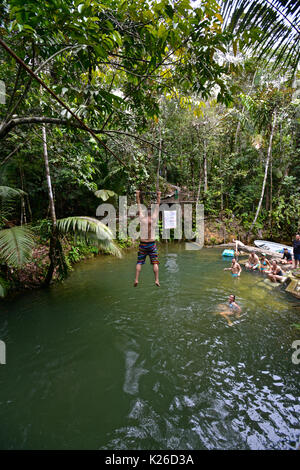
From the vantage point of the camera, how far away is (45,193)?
1084cm

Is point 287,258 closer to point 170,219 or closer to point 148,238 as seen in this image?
point 170,219

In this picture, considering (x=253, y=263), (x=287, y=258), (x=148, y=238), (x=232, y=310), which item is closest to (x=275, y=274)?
(x=253, y=263)

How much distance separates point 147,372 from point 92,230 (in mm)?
3513

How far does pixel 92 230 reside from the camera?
19.1ft

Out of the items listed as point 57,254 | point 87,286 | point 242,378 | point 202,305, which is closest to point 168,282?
point 202,305

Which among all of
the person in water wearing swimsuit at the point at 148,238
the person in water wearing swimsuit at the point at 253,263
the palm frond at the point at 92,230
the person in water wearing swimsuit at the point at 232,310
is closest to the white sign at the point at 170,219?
the person in water wearing swimsuit at the point at 253,263

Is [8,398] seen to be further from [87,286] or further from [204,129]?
[204,129]

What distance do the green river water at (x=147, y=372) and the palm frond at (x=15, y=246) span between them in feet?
5.56

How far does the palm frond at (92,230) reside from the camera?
5.75 meters

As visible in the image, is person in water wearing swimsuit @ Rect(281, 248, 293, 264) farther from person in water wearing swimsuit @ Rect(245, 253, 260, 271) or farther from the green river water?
the green river water

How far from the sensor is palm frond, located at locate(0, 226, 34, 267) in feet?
15.2

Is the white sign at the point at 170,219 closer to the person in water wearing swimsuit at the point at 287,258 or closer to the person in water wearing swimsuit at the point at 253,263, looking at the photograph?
the person in water wearing swimsuit at the point at 253,263

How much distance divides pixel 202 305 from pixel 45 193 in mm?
8980

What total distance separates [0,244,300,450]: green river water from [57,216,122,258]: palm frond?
1797 millimetres
